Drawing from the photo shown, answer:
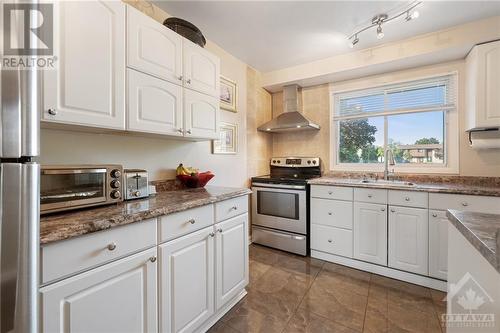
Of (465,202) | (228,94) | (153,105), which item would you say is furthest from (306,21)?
(465,202)

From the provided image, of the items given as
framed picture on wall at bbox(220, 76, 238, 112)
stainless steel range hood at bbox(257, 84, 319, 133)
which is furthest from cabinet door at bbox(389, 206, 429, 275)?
framed picture on wall at bbox(220, 76, 238, 112)

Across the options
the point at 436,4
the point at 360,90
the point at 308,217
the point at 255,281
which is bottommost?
the point at 255,281

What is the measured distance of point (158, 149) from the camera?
189 centimetres

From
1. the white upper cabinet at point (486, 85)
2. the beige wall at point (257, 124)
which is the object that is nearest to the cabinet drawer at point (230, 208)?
the beige wall at point (257, 124)

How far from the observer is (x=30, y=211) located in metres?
0.58

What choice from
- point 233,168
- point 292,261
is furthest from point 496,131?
point 233,168

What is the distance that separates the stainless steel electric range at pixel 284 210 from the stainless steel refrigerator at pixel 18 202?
2426mm

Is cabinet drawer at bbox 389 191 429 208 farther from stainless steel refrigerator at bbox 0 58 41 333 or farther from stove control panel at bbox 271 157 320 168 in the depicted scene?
stainless steel refrigerator at bbox 0 58 41 333

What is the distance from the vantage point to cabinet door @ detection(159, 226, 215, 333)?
4.00ft

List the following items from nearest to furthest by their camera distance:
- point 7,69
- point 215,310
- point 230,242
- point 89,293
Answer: point 7,69 → point 89,293 → point 215,310 → point 230,242

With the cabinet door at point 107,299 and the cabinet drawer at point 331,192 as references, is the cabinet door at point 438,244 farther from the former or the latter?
the cabinet door at point 107,299

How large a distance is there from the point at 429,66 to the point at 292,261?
282 centimetres

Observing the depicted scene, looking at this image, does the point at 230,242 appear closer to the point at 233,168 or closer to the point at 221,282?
the point at 221,282

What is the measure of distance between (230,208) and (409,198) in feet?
5.76
